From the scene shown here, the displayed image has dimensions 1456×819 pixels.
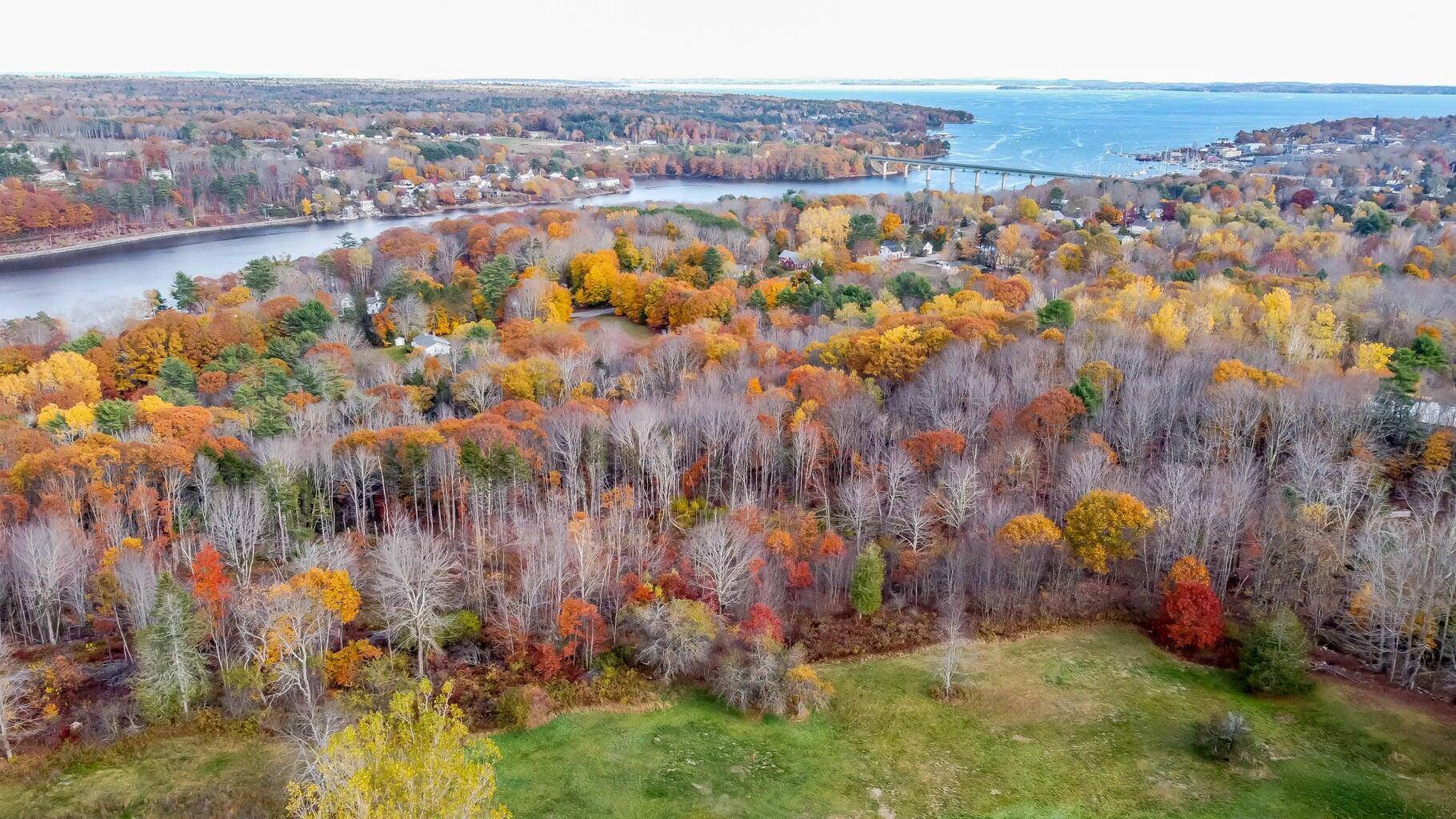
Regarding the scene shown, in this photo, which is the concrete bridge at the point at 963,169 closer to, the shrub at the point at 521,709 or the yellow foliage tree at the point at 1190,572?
the yellow foliage tree at the point at 1190,572

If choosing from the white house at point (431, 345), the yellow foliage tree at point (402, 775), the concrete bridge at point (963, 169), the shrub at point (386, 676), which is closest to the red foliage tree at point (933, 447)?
the shrub at point (386, 676)

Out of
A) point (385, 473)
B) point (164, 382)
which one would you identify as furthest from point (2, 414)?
point (385, 473)

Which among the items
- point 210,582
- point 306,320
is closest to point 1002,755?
point 210,582

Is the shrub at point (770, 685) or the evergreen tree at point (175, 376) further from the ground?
the evergreen tree at point (175, 376)

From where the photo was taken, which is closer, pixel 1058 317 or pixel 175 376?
pixel 175 376

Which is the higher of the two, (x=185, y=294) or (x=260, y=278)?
(x=260, y=278)

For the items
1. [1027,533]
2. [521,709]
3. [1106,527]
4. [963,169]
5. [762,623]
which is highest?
[963,169]

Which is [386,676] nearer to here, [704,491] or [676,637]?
[676,637]

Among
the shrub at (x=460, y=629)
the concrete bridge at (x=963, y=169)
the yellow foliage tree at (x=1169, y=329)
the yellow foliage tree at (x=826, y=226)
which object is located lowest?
the shrub at (x=460, y=629)
